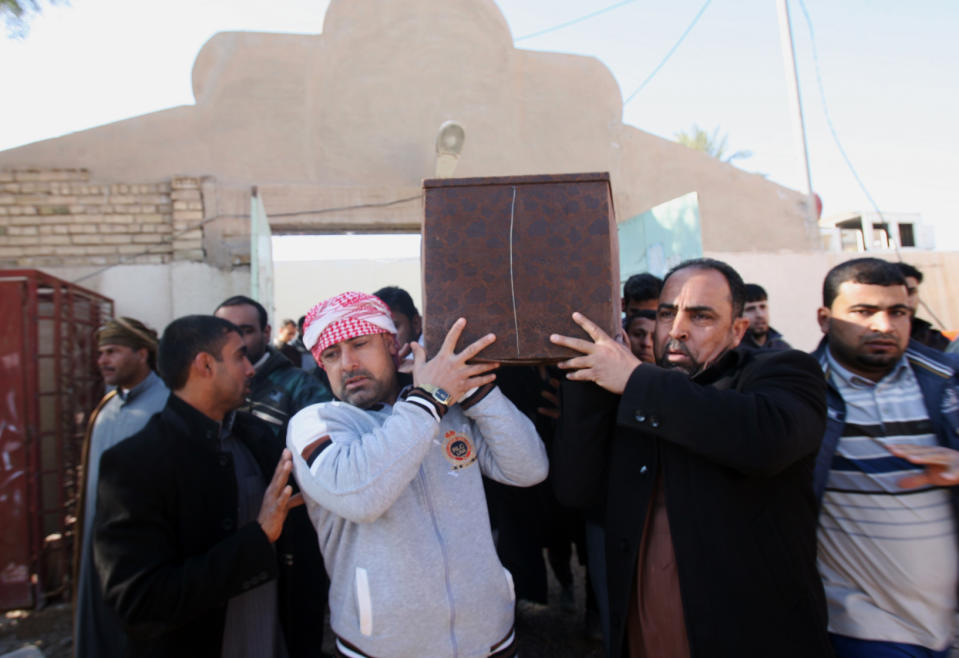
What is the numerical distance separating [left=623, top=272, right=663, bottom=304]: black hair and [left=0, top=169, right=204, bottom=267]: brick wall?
4.59 m

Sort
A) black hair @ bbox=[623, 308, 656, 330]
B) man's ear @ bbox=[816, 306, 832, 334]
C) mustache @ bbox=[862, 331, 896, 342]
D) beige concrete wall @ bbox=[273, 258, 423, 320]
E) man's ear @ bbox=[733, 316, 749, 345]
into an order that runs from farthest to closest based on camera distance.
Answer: beige concrete wall @ bbox=[273, 258, 423, 320]
black hair @ bbox=[623, 308, 656, 330]
man's ear @ bbox=[816, 306, 832, 334]
mustache @ bbox=[862, 331, 896, 342]
man's ear @ bbox=[733, 316, 749, 345]

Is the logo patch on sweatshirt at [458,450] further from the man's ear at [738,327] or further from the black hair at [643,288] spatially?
the black hair at [643,288]

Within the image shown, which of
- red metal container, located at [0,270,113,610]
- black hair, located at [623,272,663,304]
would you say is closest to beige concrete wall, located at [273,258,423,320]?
red metal container, located at [0,270,113,610]

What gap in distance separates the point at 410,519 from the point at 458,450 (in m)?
0.22

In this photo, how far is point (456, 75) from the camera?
22.7 feet

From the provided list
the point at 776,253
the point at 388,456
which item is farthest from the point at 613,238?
the point at 776,253

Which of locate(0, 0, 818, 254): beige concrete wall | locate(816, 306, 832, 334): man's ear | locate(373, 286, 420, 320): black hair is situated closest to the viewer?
locate(816, 306, 832, 334): man's ear

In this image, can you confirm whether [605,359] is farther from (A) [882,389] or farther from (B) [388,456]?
(A) [882,389]

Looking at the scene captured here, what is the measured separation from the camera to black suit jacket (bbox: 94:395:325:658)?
5.09 ft

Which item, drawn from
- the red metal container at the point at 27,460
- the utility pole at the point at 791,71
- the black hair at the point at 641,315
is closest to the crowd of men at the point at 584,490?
the black hair at the point at 641,315

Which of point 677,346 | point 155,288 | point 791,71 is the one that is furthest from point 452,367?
point 791,71

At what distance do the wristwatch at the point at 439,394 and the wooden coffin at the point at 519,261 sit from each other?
0.36ft

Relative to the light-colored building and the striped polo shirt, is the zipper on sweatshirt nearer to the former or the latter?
the striped polo shirt

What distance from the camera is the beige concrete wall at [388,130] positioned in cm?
623
